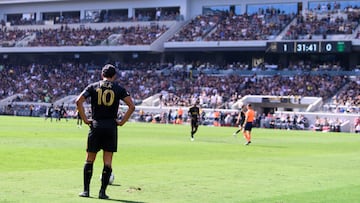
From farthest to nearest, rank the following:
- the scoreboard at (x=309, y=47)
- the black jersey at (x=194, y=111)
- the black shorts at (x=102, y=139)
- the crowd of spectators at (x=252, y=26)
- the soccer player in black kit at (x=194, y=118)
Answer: the crowd of spectators at (x=252, y=26) < the scoreboard at (x=309, y=47) < the black jersey at (x=194, y=111) < the soccer player in black kit at (x=194, y=118) < the black shorts at (x=102, y=139)

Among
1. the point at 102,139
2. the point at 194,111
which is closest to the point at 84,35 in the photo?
the point at 194,111

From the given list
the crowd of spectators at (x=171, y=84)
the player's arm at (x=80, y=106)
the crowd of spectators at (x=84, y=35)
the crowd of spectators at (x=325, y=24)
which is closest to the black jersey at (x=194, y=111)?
the player's arm at (x=80, y=106)

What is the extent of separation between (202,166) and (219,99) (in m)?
48.8

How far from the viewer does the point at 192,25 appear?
8281 centimetres

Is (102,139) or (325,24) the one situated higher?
(325,24)

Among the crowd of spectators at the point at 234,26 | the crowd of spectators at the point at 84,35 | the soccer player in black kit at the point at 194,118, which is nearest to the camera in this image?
the soccer player in black kit at the point at 194,118

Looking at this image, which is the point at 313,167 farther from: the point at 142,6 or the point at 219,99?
the point at 142,6

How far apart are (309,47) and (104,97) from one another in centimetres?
6042

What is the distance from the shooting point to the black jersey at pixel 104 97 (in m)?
11.9

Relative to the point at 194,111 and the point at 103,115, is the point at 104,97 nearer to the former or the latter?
the point at 103,115

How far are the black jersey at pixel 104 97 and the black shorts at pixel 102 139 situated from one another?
0.22 metres

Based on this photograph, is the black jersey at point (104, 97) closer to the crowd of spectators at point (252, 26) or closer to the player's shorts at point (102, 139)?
the player's shorts at point (102, 139)

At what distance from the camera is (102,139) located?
12.1 meters

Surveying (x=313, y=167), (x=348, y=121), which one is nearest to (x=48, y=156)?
(x=313, y=167)
